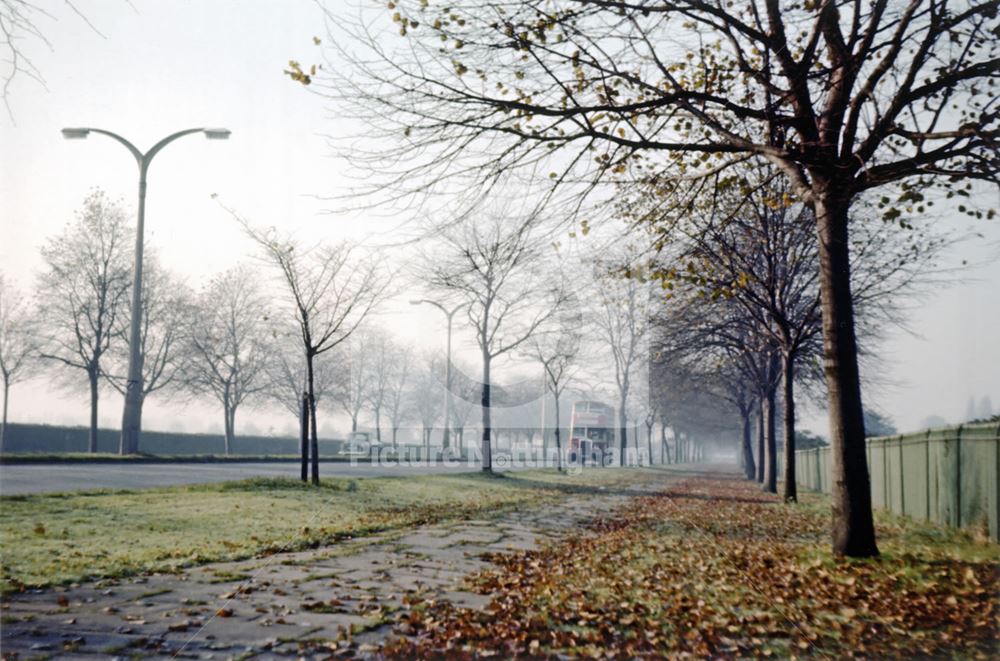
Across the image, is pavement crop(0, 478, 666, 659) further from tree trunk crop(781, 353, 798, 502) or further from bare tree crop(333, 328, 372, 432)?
bare tree crop(333, 328, 372, 432)

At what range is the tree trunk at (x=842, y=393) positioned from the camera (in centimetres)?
823

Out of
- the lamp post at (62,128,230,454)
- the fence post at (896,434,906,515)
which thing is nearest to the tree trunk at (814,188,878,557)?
the fence post at (896,434,906,515)

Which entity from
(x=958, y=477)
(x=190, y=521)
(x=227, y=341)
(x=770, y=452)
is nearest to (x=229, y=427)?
(x=227, y=341)

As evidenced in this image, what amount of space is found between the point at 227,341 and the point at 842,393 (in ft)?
134

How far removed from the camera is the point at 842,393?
8477mm

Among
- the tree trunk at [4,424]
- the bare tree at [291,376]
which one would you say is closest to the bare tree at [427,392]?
the bare tree at [291,376]

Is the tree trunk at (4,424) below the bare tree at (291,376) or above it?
below

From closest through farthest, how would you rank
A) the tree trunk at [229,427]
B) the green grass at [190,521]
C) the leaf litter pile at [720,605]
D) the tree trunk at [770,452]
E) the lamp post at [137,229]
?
the leaf litter pile at [720,605] → the green grass at [190,521] → the lamp post at [137,229] → the tree trunk at [770,452] → the tree trunk at [229,427]

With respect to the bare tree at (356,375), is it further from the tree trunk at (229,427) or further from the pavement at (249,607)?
the pavement at (249,607)

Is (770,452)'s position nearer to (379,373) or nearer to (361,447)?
(361,447)

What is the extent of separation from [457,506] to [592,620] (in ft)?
34.2

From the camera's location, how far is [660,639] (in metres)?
5.33

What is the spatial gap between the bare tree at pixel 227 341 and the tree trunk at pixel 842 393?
39.2 m

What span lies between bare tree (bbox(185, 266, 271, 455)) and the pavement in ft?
123
